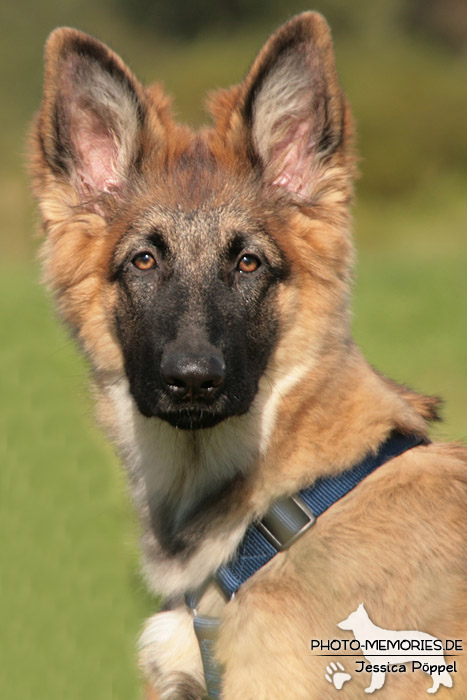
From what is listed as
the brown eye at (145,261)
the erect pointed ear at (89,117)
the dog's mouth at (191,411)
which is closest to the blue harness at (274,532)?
the dog's mouth at (191,411)

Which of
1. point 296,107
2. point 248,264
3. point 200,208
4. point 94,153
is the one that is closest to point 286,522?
point 248,264

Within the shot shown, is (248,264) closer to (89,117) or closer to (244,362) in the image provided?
(244,362)

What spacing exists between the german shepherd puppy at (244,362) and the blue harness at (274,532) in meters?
0.05

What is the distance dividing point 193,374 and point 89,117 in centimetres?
158

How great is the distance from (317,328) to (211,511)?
0.95 m

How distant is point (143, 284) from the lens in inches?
154

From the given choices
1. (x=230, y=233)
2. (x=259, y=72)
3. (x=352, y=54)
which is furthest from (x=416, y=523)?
(x=352, y=54)

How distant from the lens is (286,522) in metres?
3.56

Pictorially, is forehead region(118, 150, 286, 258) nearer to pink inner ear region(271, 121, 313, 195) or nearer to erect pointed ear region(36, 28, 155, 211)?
pink inner ear region(271, 121, 313, 195)

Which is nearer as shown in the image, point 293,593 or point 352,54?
point 293,593

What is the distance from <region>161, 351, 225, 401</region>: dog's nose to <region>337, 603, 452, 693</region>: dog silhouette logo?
1.06 metres

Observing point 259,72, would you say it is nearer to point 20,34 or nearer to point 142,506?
point 142,506

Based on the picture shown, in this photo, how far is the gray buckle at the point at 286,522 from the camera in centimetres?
353

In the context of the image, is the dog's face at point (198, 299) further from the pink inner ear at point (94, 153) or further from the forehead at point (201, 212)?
the pink inner ear at point (94, 153)
